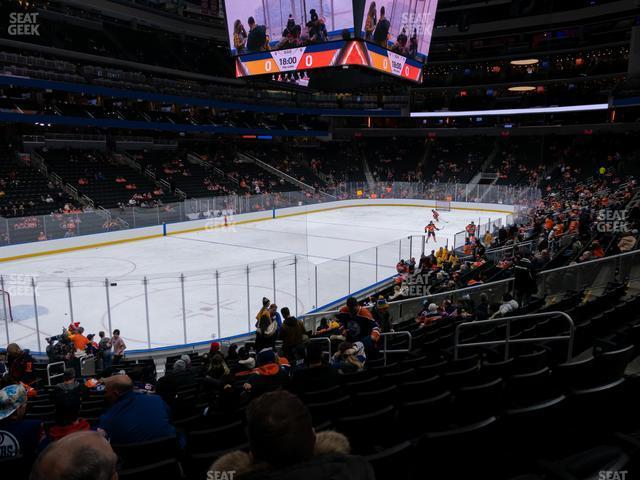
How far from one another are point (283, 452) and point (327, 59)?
57.7 ft

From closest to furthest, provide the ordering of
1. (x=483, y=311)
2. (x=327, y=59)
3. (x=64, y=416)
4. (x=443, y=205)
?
1. (x=64, y=416)
2. (x=483, y=311)
3. (x=327, y=59)
4. (x=443, y=205)

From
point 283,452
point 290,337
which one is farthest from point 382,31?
point 283,452

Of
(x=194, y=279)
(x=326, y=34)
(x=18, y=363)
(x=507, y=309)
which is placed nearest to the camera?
(x=507, y=309)

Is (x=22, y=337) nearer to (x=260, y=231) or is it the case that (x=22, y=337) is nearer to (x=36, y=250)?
(x=36, y=250)

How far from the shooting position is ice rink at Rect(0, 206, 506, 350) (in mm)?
12359

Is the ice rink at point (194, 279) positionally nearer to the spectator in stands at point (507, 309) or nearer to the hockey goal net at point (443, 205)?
the spectator in stands at point (507, 309)

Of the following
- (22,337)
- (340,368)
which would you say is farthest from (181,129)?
(340,368)

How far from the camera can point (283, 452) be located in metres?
1.57

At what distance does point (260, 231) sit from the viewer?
1101 inches

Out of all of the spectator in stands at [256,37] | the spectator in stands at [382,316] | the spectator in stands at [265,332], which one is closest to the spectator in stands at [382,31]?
the spectator in stands at [256,37]

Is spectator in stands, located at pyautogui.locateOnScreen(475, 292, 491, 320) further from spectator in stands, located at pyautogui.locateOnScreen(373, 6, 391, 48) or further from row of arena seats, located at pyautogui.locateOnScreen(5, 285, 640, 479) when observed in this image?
spectator in stands, located at pyautogui.locateOnScreen(373, 6, 391, 48)

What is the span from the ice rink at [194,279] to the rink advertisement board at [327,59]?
6.58 meters

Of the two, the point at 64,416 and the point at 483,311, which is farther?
the point at 483,311

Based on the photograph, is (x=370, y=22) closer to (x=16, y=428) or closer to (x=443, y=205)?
(x=16, y=428)
